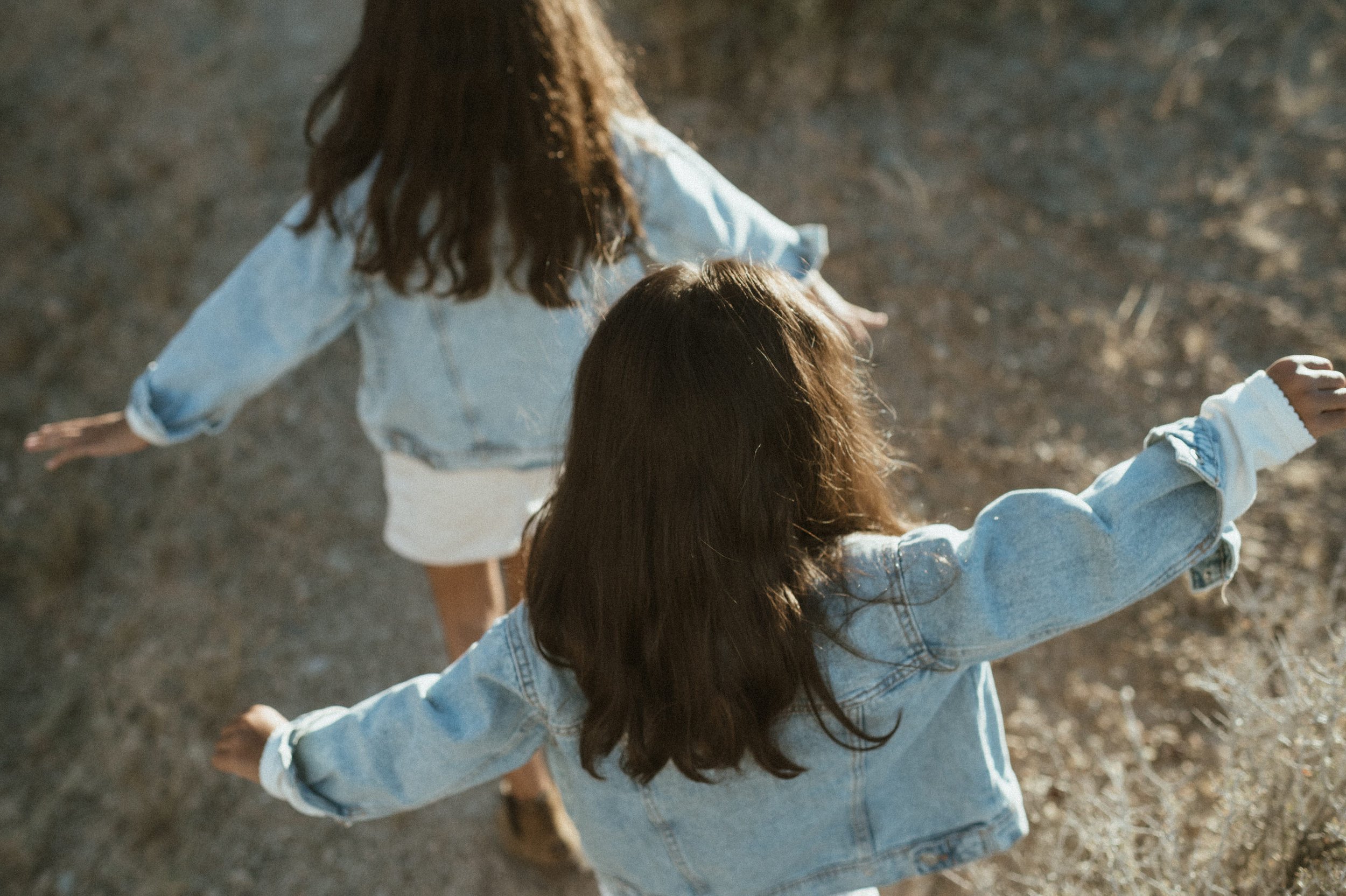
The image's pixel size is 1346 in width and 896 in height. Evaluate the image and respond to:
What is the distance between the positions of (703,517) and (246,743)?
681 millimetres

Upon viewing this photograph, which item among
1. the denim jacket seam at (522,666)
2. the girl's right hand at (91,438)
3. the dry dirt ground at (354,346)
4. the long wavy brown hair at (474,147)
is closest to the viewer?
the denim jacket seam at (522,666)

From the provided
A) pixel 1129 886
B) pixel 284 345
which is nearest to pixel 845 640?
pixel 1129 886

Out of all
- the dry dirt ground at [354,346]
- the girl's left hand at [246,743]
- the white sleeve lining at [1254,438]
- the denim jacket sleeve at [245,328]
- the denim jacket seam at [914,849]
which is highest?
the white sleeve lining at [1254,438]

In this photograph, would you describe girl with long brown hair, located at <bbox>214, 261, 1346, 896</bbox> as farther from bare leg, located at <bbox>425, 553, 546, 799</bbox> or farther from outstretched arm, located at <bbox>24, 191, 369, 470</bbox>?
bare leg, located at <bbox>425, 553, 546, 799</bbox>

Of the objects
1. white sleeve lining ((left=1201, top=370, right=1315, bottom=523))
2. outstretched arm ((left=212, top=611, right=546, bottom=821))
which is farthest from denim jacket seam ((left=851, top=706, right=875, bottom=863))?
white sleeve lining ((left=1201, top=370, right=1315, bottom=523))

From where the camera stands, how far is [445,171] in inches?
61.2

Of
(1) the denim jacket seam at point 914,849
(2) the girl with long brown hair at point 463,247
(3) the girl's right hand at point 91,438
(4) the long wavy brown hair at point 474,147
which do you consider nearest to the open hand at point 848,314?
(2) the girl with long brown hair at point 463,247

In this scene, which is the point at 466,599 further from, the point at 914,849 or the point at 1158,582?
the point at 1158,582

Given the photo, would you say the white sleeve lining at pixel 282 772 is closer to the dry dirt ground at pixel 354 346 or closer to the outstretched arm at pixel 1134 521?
the outstretched arm at pixel 1134 521

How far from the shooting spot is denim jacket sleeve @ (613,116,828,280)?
5.50 feet

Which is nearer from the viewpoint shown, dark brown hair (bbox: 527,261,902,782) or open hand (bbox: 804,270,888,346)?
dark brown hair (bbox: 527,261,902,782)

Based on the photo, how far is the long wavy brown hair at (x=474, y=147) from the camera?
152cm

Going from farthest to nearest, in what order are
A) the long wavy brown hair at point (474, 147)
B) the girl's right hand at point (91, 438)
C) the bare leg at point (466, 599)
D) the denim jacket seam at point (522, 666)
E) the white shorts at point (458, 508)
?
the bare leg at point (466, 599) → the white shorts at point (458, 508) → the girl's right hand at point (91, 438) → the long wavy brown hair at point (474, 147) → the denim jacket seam at point (522, 666)

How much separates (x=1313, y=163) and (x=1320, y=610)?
1.89 meters
